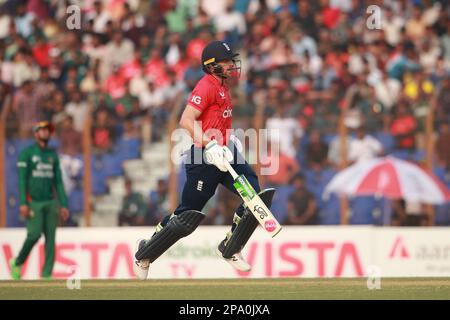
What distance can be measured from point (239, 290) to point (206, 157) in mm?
1492

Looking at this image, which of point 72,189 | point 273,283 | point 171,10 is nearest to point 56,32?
point 171,10

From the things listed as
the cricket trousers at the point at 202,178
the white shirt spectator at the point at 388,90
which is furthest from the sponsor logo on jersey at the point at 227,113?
the white shirt spectator at the point at 388,90

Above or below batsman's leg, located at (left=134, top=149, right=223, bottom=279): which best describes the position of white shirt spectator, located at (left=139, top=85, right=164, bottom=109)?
above

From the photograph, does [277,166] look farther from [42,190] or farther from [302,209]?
[42,190]

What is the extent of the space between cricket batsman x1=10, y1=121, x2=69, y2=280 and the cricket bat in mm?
6150

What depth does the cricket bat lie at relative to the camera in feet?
34.9

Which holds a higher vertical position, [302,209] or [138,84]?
[138,84]

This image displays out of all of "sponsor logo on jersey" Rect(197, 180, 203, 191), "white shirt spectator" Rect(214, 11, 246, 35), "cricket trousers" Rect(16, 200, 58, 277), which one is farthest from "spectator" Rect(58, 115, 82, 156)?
"sponsor logo on jersey" Rect(197, 180, 203, 191)

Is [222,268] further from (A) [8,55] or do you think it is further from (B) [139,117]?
(A) [8,55]

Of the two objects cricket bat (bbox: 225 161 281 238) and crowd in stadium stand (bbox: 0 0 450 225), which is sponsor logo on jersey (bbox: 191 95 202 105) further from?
crowd in stadium stand (bbox: 0 0 450 225)

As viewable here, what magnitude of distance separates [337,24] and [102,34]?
181 inches

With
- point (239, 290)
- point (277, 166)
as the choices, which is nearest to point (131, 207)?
point (277, 166)

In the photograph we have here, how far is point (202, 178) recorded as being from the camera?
10914mm

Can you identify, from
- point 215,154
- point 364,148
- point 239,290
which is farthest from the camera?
point 364,148
